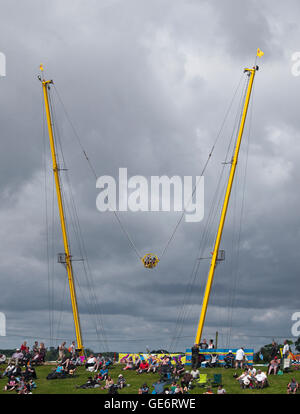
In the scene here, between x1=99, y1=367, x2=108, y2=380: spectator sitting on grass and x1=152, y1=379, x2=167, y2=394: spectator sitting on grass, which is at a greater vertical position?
x1=99, y1=367, x2=108, y2=380: spectator sitting on grass

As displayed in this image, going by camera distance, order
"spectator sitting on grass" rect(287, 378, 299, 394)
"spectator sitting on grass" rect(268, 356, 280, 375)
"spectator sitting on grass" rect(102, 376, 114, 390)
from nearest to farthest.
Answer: "spectator sitting on grass" rect(287, 378, 299, 394)
"spectator sitting on grass" rect(102, 376, 114, 390)
"spectator sitting on grass" rect(268, 356, 280, 375)

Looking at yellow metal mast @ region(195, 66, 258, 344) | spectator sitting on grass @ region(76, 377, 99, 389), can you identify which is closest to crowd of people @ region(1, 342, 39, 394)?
spectator sitting on grass @ region(76, 377, 99, 389)

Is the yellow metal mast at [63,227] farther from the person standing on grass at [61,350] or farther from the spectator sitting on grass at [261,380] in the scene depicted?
the spectator sitting on grass at [261,380]

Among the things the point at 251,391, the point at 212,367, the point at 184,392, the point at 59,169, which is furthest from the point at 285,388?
the point at 59,169

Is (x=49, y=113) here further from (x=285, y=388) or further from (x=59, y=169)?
(x=285, y=388)

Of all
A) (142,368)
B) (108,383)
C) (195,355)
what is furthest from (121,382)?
(195,355)

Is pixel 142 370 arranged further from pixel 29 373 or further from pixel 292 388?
pixel 292 388

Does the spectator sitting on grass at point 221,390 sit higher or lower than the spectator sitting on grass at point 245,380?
lower

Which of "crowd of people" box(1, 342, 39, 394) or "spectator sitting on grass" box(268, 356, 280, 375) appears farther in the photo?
"spectator sitting on grass" box(268, 356, 280, 375)

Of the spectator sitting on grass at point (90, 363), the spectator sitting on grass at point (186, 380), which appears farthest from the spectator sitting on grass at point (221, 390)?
the spectator sitting on grass at point (90, 363)

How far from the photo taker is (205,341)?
48.7 m

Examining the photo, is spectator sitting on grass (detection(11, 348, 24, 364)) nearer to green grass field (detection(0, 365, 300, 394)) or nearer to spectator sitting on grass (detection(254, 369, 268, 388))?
green grass field (detection(0, 365, 300, 394))
